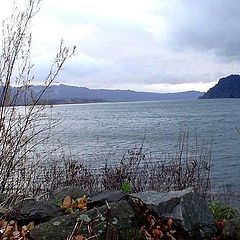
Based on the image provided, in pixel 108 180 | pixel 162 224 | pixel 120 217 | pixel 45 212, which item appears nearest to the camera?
pixel 120 217

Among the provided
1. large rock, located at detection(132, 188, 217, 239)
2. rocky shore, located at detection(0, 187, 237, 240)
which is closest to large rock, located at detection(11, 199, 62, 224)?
rocky shore, located at detection(0, 187, 237, 240)

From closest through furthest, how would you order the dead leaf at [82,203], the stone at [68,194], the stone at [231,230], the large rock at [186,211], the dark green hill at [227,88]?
1. the stone at [231,230]
2. the large rock at [186,211]
3. the dead leaf at [82,203]
4. the stone at [68,194]
5. the dark green hill at [227,88]

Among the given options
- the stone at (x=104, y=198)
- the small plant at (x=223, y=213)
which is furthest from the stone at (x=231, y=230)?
the stone at (x=104, y=198)

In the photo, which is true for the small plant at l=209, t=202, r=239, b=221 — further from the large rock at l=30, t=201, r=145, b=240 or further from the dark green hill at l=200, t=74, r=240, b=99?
the dark green hill at l=200, t=74, r=240, b=99

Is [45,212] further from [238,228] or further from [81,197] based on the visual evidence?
[238,228]

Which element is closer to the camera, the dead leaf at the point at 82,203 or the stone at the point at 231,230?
the stone at the point at 231,230

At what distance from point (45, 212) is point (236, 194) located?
9.77 m

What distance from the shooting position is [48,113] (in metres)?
6.46

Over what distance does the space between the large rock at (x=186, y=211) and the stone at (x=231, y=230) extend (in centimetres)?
23

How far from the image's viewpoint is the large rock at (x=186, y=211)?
16.4 ft

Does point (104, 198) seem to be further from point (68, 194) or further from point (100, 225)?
point (100, 225)

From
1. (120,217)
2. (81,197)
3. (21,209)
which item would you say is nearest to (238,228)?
(120,217)

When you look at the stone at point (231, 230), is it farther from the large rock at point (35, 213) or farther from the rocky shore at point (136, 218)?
the large rock at point (35, 213)

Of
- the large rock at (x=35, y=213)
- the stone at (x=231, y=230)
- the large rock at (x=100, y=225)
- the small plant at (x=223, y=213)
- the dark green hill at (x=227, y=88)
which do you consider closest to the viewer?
the large rock at (x=100, y=225)
